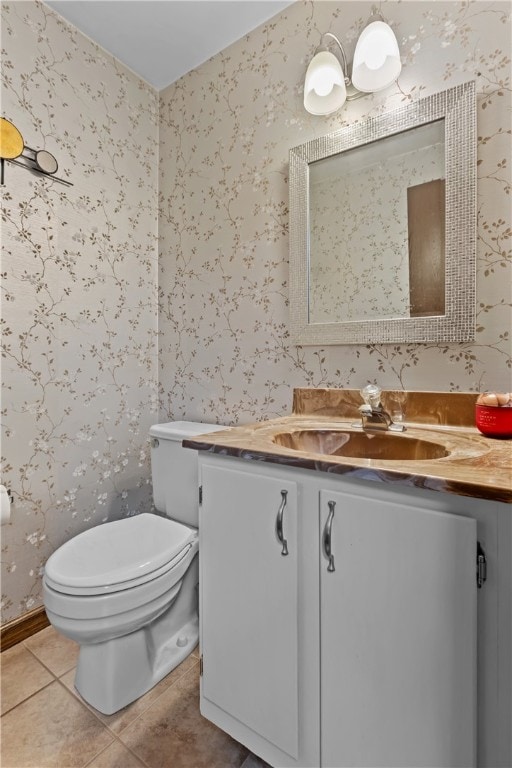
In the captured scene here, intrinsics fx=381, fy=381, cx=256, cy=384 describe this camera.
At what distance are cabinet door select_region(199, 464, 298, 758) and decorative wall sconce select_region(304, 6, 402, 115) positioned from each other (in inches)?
49.6

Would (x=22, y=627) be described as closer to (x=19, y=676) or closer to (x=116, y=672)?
(x=19, y=676)

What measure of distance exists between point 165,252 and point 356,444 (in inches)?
53.1

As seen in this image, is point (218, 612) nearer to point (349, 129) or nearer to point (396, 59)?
point (349, 129)

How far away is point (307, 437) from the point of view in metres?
1.17

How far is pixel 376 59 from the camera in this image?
3.86ft

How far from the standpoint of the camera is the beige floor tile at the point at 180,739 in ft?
3.26

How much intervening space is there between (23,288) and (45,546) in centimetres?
100

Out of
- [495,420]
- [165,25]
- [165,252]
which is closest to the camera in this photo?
[495,420]

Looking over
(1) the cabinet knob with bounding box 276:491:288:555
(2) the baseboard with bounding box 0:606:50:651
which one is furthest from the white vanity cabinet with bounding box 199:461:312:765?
(2) the baseboard with bounding box 0:606:50:651

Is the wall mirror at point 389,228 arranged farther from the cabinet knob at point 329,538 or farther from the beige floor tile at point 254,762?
the beige floor tile at point 254,762

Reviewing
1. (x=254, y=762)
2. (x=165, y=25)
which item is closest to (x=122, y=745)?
(x=254, y=762)

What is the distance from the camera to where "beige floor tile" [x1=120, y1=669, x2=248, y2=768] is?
0.99 meters

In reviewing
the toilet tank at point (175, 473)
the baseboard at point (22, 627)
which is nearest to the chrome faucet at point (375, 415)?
the toilet tank at point (175, 473)

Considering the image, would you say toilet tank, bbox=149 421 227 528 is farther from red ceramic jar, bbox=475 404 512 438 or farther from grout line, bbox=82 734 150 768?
red ceramic jar, bbox=475 404 512 438
